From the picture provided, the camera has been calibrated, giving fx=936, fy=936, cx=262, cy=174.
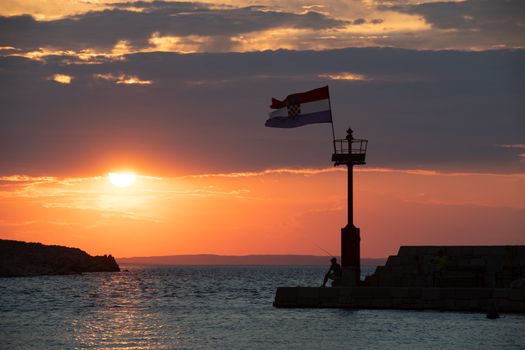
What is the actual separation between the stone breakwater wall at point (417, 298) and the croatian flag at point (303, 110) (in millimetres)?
7470

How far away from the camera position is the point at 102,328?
37.3 meters

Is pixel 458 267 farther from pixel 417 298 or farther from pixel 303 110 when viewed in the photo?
pixel 303 110

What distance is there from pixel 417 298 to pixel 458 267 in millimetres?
2532

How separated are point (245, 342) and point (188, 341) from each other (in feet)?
6.75

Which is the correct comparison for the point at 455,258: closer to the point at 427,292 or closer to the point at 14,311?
the point at 427,292

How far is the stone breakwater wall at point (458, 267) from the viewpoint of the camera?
128 feet

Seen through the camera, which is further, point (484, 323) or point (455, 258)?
point (455, 258)

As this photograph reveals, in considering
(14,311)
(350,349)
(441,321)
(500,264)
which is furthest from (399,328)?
(14,311)

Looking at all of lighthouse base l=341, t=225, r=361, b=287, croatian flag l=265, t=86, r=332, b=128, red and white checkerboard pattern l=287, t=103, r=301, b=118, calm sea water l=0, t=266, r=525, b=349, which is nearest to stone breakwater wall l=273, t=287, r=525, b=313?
calm sea water l=0, t=266, r=525, b=349

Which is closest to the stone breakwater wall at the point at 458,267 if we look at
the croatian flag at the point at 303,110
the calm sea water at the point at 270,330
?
the calm sea water at the point at 270,330

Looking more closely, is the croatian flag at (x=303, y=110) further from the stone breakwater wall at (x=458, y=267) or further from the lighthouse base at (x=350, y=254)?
the stone breakwater wall at (x=458, y=267)

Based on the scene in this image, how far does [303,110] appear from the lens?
41.8 m

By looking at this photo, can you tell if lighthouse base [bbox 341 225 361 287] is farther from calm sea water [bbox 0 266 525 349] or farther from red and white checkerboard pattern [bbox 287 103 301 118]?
red and white checkerboard pattern [bbox 287 103 301 118]

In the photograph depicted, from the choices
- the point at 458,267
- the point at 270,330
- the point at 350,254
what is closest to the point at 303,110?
the point at 350,254
